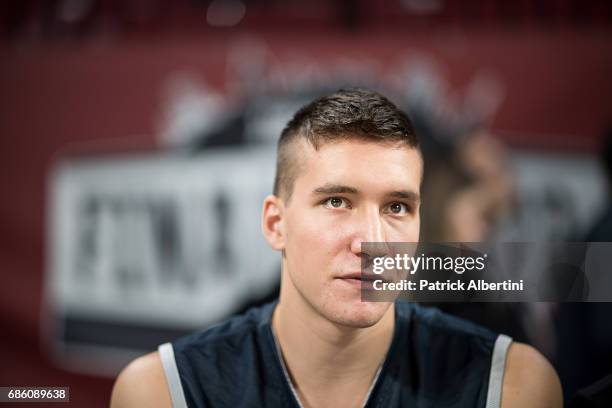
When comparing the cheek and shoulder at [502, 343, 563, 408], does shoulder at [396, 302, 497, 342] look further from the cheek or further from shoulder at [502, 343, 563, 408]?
the cheek

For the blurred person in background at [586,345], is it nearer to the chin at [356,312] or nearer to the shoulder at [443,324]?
the shoulder at [443,324]

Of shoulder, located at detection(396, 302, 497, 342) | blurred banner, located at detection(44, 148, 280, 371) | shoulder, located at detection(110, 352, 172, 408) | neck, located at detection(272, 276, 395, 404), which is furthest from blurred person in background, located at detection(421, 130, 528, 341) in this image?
shoulder, located at detection(110, 352, 172, 408)

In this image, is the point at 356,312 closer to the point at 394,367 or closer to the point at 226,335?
the point at 394,367

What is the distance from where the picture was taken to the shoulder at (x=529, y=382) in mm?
938

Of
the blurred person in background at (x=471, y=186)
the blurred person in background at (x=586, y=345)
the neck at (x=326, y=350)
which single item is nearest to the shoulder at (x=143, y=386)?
the neck at (x=326, y=350)

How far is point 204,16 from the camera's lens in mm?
2340

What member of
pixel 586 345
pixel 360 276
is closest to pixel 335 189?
pixel 360 276

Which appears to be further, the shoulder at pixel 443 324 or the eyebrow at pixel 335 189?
the shoulder at pixel 443 324

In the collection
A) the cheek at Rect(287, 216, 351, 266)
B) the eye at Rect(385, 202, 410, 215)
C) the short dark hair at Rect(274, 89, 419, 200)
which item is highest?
the short dark hair at Rect(274, 89, 419, 200)

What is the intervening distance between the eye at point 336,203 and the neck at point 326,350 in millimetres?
184

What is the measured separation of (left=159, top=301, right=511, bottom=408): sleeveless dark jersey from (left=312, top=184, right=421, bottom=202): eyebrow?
0.27 meters

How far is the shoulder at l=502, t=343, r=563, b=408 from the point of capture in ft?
3.08

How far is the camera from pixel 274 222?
1.04m

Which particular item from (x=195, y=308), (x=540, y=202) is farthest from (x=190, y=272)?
(x=540, y=202)
